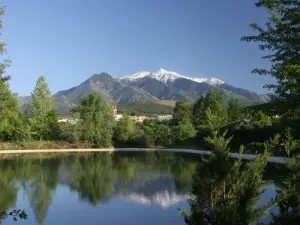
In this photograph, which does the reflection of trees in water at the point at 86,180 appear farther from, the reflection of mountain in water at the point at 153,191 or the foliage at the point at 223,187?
the foliage at the point at 223,187

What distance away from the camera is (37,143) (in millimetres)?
57750

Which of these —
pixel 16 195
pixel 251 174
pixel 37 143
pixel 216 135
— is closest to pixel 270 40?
pixel 216 135

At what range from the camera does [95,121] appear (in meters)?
62.5

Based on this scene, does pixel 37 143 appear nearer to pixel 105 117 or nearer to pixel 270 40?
pixel 105 117

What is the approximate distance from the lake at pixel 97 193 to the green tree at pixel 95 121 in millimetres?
24811

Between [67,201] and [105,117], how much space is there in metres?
44.1

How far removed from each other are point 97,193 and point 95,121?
138 ft

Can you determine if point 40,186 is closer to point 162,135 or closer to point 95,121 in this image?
point 95,121

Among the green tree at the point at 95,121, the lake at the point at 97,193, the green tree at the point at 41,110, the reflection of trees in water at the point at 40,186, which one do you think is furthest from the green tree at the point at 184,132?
the reflection of trees in water at the point at 40,186

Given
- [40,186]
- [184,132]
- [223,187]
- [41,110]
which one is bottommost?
[40,186]

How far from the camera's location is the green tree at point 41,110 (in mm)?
59906

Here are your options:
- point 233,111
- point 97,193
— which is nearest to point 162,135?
point 233,111

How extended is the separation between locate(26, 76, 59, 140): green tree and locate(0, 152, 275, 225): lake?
1044 inches

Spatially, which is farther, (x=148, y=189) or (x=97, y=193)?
(x=148, y=189)
